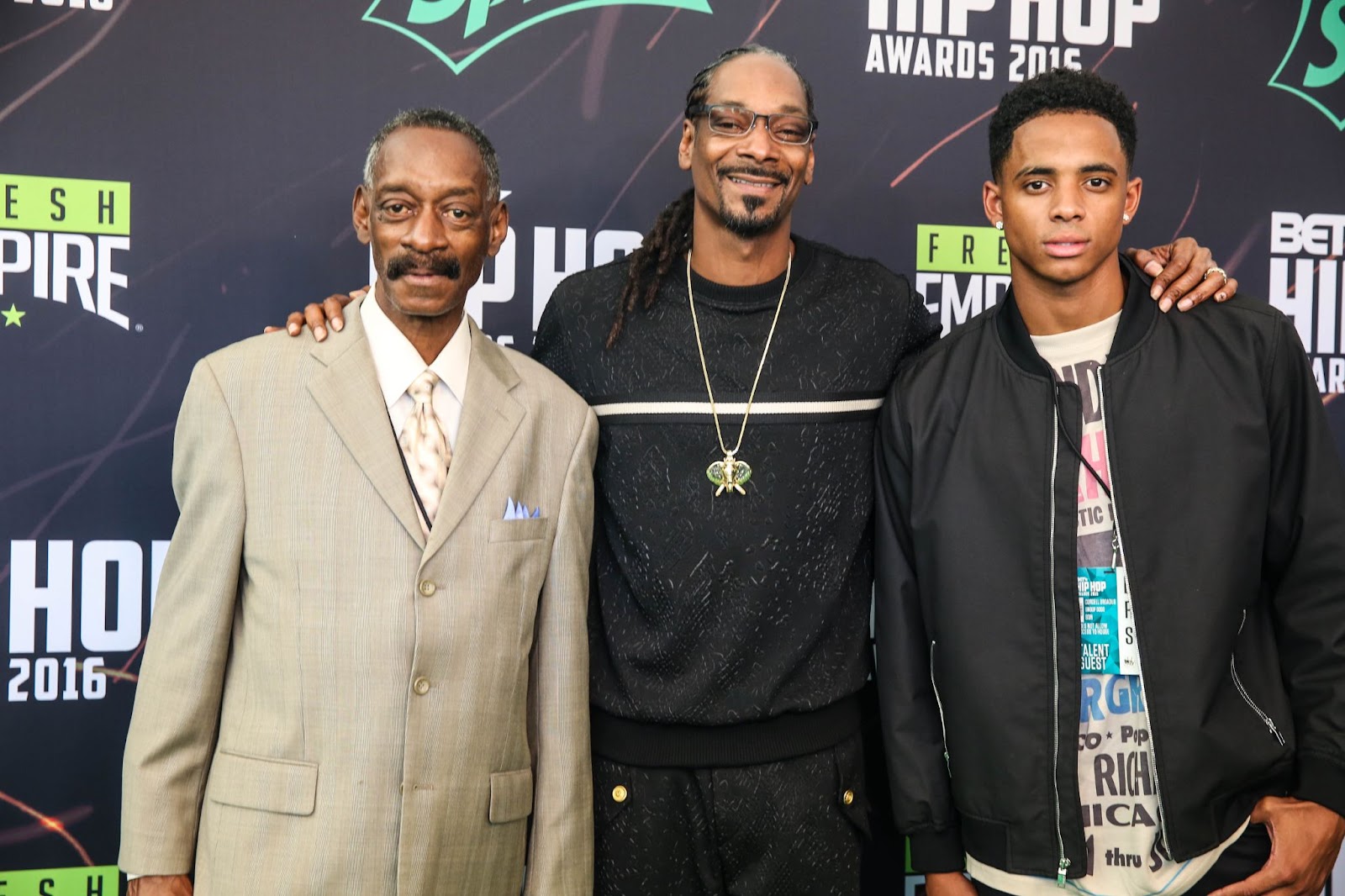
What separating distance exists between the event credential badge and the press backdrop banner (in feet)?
3.77

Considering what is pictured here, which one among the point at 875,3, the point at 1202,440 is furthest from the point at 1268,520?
the point at 875,3

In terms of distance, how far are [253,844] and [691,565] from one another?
772 mm

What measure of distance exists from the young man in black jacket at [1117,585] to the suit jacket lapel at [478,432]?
0.70 m

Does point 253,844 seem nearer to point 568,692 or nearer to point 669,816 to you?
point 568,692

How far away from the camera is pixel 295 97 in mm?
2535

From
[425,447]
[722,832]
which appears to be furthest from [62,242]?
[722,832]

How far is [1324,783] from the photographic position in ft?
5.88

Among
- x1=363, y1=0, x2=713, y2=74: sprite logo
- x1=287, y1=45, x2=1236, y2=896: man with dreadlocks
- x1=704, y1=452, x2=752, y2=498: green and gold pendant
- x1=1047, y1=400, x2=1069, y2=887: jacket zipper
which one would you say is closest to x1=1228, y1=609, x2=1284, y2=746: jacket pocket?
x1=1047, y1=400, x2=1069, y2=887: jacket zipper

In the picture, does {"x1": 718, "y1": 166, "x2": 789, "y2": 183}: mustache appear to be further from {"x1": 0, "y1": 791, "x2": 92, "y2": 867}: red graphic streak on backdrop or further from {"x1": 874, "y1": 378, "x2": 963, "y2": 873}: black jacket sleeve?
{"x1": 0, "y1": 791, "x2": 92, "y2": 867}: red graphic streak on backdrop

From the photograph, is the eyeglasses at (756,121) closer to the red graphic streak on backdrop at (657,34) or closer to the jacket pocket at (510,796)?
the red graphic streak on backdrop at (657,34)

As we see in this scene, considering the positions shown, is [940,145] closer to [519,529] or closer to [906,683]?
[906,683]

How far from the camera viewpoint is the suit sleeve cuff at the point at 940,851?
6.32ft

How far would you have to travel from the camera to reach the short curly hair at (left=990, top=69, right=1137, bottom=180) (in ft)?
6.23

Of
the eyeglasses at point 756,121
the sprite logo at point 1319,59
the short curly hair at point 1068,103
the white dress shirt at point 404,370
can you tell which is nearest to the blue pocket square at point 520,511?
the white dress shirt at point 404,370
